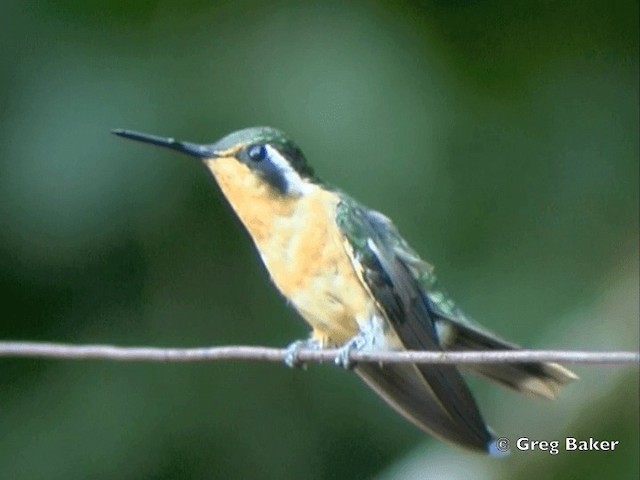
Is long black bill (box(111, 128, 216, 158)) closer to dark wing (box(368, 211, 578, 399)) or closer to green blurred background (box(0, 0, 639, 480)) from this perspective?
dark wing (box(368, 211, 578, 399))

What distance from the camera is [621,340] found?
1.31 meters

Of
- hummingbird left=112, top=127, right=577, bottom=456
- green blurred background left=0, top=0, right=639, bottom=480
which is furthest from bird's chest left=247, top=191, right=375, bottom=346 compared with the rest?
green blurred background left=0, top=0, right=639, bottom=480

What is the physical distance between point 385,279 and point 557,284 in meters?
0.43

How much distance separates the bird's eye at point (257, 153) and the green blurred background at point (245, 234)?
27 cm

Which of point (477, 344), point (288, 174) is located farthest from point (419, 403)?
point (288, 174)

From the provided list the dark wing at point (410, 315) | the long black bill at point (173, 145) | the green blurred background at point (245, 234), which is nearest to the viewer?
the long black bill at point (173, 145)

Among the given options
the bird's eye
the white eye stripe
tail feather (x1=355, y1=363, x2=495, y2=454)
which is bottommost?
tail feather (x1=355, y1=363, x2=495, y2=454)

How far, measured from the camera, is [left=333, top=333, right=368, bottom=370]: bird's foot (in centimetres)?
92

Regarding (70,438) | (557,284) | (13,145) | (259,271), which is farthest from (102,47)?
(557,284)

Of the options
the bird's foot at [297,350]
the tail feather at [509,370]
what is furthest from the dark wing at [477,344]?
the bird's foot at [297,350]

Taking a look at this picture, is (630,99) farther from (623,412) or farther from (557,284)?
(623,412)

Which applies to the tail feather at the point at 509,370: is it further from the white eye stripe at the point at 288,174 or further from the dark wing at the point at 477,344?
the white eye stripe at the point at 288,174

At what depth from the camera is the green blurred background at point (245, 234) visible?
3.95 feet

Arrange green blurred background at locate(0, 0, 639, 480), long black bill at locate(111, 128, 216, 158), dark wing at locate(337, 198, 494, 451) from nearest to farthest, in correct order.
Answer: long black bill at locate(111, 128, 216, 158) → dark wing at locate(337, 198, 494, 451) → green blurred background at locate(0, 0, 639, 480)
